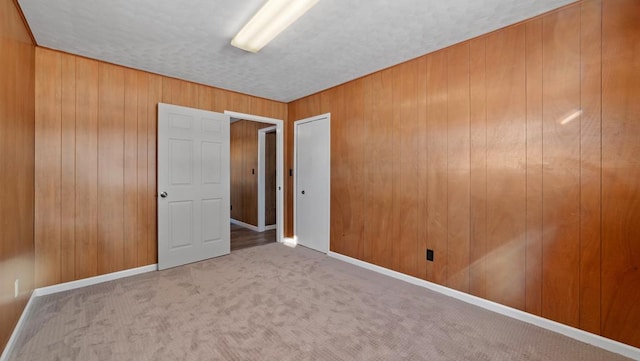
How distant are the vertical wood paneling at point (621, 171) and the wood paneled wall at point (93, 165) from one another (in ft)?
14.1

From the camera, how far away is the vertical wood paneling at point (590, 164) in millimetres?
1899

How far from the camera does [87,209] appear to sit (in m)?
2.90

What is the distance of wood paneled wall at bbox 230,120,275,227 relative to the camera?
571 centimetres

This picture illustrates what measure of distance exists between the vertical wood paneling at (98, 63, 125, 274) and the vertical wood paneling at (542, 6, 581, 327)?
4.26 meters

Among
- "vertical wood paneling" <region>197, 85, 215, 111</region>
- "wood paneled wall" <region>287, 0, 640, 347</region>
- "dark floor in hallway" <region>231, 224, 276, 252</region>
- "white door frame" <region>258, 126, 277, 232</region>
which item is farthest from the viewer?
"white door frame" <region>258, 126, 277, 232</region>

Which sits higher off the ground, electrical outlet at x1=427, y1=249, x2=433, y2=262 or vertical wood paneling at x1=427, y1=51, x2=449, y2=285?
vertical wood paneling at x1=427, y1=51, x2=449, y2=285

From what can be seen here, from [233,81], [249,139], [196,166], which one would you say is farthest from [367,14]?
[249,139]

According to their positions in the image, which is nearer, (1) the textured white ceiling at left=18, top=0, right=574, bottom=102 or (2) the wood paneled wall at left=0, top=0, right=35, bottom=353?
(2) the wood paneled wall at left=0, top=0, right=35, bottom=353

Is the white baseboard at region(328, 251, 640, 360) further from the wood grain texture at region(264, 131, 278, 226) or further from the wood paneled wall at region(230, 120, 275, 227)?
the wood paneled wall at region(230, 120, 275, 227)

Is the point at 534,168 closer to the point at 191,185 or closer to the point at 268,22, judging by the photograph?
the point at 268,22

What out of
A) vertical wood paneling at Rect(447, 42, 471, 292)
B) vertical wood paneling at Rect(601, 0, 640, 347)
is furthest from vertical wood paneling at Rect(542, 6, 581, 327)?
vertical wood paneling at Rect(447, 42, 471, 292)

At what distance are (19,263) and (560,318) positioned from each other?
428cm

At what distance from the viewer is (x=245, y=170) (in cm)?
607

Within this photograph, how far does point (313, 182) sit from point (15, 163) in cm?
316
